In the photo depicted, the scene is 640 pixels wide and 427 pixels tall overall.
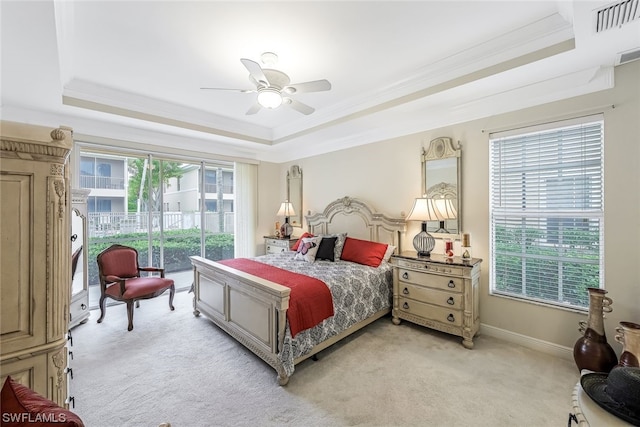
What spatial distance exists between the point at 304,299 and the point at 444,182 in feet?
7.59

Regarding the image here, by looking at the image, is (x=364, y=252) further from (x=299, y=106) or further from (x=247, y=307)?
(x=299, y=106)

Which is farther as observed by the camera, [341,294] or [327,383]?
[341,294]

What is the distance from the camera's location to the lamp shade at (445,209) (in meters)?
3.15

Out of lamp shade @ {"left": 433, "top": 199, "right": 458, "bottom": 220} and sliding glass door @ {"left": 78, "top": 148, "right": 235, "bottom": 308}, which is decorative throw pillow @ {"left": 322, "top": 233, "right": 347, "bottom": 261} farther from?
sliding glass door @ {"left": 78, "top": 148, "right": 235, "bottom": 308}

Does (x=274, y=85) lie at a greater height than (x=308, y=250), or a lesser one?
greater

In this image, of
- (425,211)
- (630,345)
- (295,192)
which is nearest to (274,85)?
(425,211)

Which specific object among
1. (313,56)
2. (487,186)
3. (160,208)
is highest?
(313,56)

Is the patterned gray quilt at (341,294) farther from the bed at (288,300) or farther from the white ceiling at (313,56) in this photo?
the white ceiling at (313,56)

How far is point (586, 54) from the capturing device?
2.15 meters

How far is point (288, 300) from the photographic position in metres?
2.26

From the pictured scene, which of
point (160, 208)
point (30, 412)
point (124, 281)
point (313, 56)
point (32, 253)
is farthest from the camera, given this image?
point (160, 208)

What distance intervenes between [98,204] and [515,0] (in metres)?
5.36

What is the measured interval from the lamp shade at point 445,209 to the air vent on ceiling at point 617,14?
1822 millimetres

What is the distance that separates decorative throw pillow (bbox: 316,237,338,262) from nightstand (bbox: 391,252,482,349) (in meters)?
0.85
